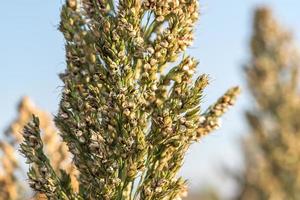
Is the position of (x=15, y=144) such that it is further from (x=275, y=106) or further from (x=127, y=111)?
(x=275, y=106)

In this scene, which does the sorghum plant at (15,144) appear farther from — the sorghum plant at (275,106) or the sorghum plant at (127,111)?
the sorghum plant at (275,106)

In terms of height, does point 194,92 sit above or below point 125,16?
below

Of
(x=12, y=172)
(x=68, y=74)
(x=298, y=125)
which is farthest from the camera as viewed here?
(x=298, y=125)

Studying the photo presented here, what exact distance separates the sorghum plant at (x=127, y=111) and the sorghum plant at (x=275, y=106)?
48.4 feet

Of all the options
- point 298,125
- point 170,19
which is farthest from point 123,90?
point 298,125

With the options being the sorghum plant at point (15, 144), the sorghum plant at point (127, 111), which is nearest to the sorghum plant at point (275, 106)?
the sorghum plant at point (15, 144)

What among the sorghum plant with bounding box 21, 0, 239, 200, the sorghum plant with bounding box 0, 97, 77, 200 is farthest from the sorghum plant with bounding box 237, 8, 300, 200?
the sorghum plant with bounding box 21, 0, 239, 200

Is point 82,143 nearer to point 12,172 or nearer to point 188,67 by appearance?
point 188,67

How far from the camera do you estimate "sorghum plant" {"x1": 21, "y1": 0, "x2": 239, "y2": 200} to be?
20.2ft

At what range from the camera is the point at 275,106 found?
21.0 m

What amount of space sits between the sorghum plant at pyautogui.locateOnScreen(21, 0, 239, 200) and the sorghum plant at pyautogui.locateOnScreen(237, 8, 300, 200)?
1476 centimetres

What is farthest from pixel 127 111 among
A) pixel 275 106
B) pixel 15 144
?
pixel 275 106

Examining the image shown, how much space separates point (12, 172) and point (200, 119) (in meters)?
3.75

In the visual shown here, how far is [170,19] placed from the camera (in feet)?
21.3
